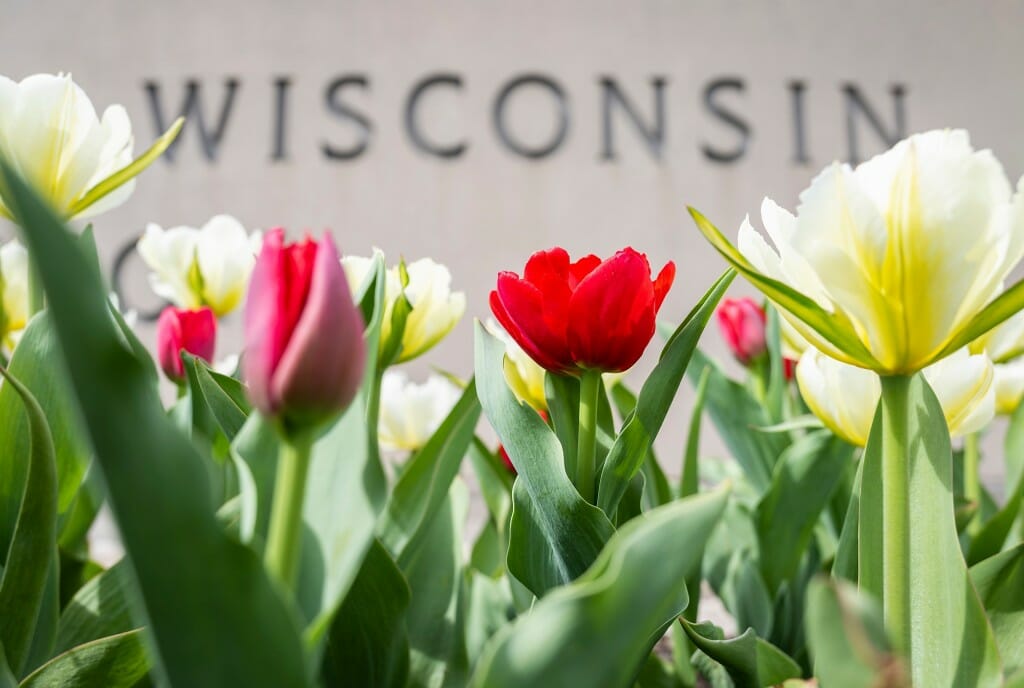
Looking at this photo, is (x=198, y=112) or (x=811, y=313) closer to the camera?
(x=811, y=313)

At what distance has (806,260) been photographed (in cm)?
24

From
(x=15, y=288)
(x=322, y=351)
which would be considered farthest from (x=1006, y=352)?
(x=15, y=288)

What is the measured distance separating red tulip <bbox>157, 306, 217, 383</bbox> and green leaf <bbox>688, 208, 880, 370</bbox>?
0.33 m

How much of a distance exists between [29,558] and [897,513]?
272 millimetres

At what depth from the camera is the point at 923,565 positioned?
264 millimetres

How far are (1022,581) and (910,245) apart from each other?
0.17 meters

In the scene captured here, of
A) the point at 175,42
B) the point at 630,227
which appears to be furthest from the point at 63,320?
the point at 175,42

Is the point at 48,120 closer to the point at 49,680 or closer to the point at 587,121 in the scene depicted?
the point at 49,680

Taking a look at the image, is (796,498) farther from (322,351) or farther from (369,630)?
(322,351)

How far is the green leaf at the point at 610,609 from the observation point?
0.16 metres

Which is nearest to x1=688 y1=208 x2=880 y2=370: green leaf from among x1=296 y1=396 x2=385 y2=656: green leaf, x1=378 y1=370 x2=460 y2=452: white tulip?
x1=296 y1=396 x2=385 y2=656: green leaf

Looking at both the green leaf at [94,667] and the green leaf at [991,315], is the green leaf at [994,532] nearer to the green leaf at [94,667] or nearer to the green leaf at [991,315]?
the green leaf at [991,315]

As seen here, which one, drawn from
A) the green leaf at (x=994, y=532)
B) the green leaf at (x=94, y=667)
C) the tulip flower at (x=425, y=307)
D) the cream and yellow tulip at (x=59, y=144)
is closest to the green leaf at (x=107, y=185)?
the cream and yellow tulip at (x=59, y=144)

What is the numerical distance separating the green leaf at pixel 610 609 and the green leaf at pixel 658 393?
109mm
